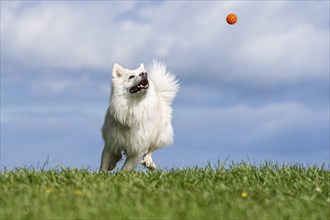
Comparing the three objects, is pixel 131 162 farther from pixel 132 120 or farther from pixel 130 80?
pixel 130 80

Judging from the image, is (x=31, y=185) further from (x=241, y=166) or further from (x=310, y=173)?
(x=310, y=173)

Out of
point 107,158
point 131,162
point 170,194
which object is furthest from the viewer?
point 107,158

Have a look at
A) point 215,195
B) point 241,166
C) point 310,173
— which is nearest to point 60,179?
point 215,195

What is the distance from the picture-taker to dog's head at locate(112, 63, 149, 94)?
9867 millimetres

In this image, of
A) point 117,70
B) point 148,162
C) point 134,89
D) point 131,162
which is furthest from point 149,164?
point 117,70

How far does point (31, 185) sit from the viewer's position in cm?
775

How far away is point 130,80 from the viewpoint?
396 inches

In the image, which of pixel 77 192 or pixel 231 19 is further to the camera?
pixel 231 19

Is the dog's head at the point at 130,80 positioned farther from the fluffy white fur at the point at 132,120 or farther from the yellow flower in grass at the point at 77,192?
the yellow flower in grass at the point at 77,192

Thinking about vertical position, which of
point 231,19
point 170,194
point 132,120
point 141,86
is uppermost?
point 231,19

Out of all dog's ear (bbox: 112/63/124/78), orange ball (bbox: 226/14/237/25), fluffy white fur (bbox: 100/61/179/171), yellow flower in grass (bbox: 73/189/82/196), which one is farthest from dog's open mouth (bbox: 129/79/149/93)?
yellow flower in grass (bbox: 73/189/82/196)

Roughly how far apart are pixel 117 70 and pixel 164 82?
1.36 metres

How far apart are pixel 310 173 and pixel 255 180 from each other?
989 mm

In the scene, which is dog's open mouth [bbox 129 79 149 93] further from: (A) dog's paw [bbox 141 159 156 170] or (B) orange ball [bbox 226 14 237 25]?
(B) orange ball [bbox 226 14 237 25]
